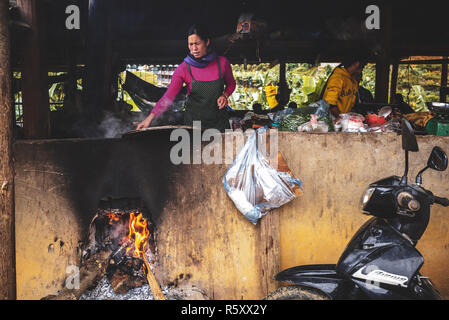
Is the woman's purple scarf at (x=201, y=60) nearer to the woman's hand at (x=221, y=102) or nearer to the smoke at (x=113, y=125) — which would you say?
the woman's hand at (x=221, y=102)

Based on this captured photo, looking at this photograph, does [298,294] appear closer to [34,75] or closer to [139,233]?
[139,233]

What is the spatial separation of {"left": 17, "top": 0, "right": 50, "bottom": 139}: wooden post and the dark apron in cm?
134

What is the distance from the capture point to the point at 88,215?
3.06 m

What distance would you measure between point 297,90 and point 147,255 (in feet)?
40.7

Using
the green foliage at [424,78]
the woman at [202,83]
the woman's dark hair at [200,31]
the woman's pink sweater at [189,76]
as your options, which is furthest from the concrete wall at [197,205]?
the green foliage at [424,78]

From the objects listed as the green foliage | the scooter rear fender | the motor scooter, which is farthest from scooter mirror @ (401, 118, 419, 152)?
the green foliage

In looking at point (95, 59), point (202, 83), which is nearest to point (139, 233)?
point (202, 83)

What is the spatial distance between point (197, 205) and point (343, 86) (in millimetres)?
2176

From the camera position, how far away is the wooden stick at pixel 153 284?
119 inches

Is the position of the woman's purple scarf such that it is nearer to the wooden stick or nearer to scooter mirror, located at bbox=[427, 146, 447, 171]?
the wooden stick

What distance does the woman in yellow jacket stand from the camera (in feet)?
12.7

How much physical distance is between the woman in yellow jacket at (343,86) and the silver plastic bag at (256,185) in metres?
1.27
